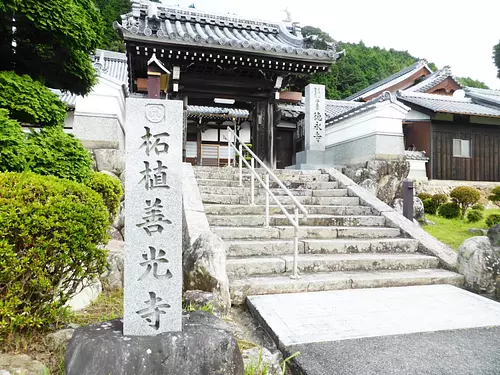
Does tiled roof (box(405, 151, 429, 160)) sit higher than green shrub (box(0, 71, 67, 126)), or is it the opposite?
tiled roof (box(405, 151, 429, 160))

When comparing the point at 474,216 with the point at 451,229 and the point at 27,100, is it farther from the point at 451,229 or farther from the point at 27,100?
the point at 27,100

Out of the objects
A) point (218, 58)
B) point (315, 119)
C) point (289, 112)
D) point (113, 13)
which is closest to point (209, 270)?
point (218, 58)

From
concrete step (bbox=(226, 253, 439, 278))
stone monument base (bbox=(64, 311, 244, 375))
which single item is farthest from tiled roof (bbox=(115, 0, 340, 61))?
stone monument base (bbox=(64, 311, 244, 375))

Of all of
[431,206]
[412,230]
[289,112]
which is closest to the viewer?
[412,230]

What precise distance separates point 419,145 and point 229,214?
14598 millimetres

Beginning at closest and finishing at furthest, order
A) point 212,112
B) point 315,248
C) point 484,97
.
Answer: point 315,248, point 212,112, point 484,97

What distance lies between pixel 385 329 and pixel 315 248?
77.3 inches

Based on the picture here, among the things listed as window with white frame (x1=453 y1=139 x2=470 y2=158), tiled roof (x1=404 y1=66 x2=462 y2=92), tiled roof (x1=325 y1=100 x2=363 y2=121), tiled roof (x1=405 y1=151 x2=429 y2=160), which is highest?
tiled roof (x1=404 y1=66 x2=462 y2=92)

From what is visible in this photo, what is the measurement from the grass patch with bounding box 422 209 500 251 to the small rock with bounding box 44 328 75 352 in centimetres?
691

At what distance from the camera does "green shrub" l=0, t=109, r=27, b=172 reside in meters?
2.92

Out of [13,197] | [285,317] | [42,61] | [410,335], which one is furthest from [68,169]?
[410,335]

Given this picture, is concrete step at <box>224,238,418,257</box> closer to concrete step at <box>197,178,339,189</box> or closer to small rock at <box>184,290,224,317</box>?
small rock at <box>184,290,224,317</box>

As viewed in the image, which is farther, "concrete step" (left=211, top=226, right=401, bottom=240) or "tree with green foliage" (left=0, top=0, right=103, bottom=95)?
"concrete step" (left=211, top=226, right=401, bottom=240)

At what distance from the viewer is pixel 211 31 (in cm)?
1077
